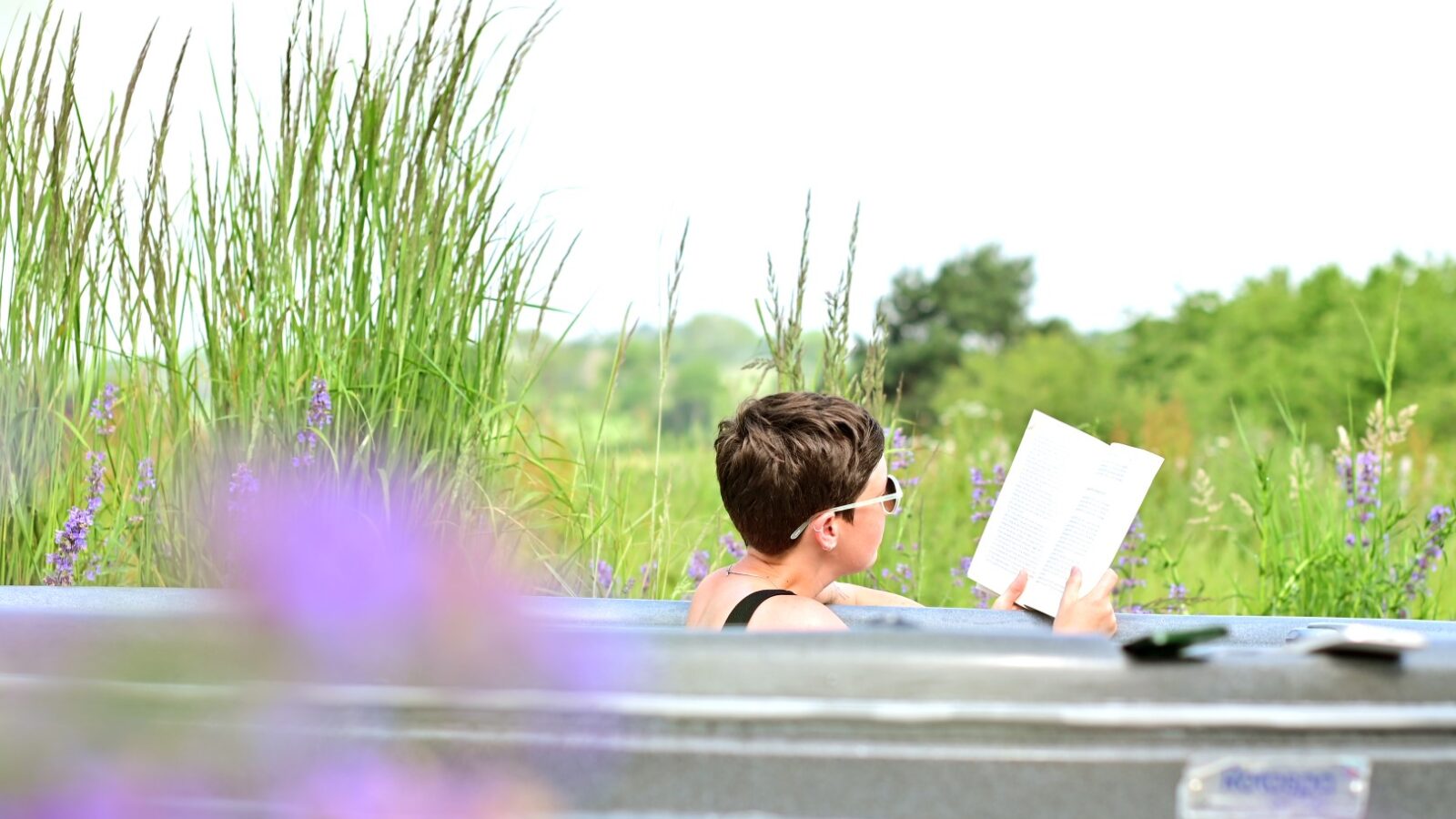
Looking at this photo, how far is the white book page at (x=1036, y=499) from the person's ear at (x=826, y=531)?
23cm

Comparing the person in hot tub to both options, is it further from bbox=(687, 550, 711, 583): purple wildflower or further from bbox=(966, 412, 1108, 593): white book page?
bbox=(687, 550, 711, 583): purple wildflower

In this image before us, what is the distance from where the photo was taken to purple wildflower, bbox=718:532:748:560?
10.5ft

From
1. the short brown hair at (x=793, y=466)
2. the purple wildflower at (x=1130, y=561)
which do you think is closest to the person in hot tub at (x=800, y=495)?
the short brown hair at (x=793, y=466)

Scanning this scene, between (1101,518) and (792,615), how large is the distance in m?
0.51

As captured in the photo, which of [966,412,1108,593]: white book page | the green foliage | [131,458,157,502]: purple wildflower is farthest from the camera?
the green foliage

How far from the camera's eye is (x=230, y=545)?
8.97 ft

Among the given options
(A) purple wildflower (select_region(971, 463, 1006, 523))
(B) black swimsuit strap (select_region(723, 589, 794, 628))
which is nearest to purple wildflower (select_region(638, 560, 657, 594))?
(A) purple wildflower (select_region(971, 463, 1006, 523))

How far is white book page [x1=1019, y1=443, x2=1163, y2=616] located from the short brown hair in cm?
34

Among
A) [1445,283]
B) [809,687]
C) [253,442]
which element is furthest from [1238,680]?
[1445,283]

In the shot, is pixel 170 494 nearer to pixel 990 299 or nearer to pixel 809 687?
pixel 809 687

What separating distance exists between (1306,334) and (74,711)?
25362 mm

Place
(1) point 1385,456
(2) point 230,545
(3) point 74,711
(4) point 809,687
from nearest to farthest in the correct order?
(4) point 809,687 → (3) point 74,711 → (2) point 230,545 → (1) point 1385,456

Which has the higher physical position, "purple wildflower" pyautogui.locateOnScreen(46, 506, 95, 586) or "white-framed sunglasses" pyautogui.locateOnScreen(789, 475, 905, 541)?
"white-framed sunglasses" pyautogui.locateOnScreen(789, 475, 905, 541)

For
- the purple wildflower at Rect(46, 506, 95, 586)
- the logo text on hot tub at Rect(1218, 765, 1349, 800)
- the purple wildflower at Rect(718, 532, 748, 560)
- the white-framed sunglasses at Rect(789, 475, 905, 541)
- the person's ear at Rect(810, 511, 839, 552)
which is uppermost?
the white-framed sunglasses at Rect(789, 475, 905, 541)
